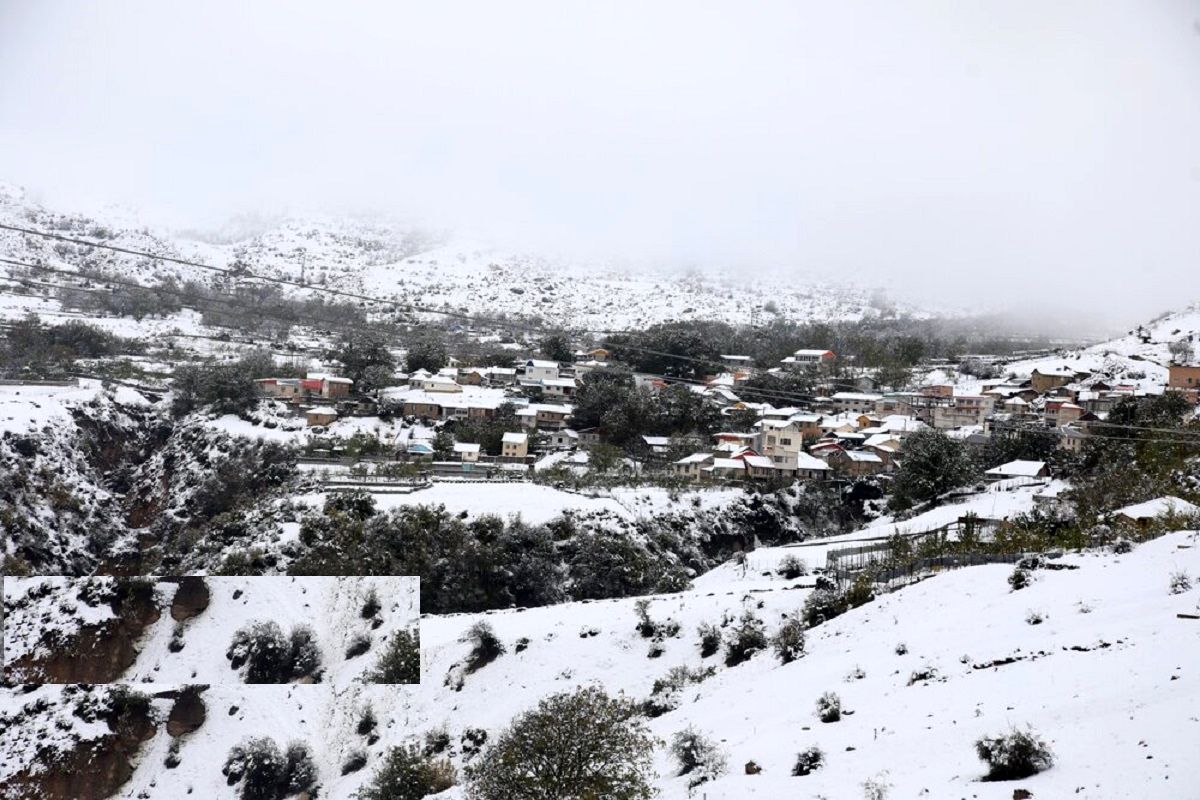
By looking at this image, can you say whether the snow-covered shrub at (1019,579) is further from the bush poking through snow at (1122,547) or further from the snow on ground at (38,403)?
the snow on ground at (38,403)

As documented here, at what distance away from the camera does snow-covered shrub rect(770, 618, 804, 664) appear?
Result: 17.9m

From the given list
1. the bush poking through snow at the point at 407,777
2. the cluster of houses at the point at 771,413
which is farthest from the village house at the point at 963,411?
the bush poking through snow at the point at 407,777

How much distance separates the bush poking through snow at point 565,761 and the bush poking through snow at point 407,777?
1.08ft

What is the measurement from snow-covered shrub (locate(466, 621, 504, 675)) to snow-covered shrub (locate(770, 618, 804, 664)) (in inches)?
221

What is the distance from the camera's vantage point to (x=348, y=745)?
769 centimetres

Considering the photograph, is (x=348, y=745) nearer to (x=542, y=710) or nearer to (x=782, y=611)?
(x=542, y=710)

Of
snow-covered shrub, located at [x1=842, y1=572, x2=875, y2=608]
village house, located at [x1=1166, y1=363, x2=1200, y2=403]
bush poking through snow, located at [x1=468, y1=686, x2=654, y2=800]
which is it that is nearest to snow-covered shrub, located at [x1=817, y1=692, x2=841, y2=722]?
bush poking through snow, located at [x1=468, y1=686, x2=654, y2=800]

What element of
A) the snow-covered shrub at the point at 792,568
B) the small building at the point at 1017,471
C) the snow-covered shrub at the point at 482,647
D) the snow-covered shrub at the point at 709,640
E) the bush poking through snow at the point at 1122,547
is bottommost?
the snow-covered shrub at the point at 792,568

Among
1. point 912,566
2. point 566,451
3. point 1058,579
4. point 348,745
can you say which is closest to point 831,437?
point 566,451

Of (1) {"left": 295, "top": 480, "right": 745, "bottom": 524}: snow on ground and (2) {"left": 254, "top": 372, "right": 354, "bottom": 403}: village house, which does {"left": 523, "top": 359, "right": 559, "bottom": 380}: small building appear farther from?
(1) {"left": 295, "top": 480, "right": 745, "bottom": 524}: snow on ground

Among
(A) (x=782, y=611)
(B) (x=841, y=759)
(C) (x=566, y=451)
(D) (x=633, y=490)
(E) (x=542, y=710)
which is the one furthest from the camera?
(C) (x=566, y=451)

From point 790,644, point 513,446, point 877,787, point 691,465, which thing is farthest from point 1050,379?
point 877,787

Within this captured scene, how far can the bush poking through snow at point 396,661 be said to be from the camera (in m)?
7.58

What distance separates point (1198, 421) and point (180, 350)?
52.5m
